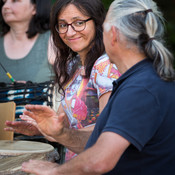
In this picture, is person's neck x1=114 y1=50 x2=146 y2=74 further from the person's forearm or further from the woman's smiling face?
the woman's smiling face

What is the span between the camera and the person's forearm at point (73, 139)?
153cm

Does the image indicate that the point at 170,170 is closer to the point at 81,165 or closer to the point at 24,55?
the point at 81,165

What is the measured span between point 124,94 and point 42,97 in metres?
1.36

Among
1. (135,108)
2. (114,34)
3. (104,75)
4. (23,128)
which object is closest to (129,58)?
(114,34)

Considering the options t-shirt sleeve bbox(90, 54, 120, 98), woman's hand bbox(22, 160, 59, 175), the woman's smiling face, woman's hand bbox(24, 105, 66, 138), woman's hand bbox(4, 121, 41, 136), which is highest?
the woman's smiling face

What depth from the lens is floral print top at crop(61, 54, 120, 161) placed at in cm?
158

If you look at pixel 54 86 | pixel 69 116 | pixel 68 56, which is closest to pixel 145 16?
pixel 69 116

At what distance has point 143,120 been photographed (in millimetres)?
1039

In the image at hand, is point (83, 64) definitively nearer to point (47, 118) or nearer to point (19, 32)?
point (47, 118)

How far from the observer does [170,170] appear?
1165mm

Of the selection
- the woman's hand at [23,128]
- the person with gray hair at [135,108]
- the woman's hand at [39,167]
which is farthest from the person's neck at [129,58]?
the woman's hand at [23,128]

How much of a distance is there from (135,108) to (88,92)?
2.39 feet

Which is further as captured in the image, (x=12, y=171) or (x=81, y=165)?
(x=12, y=171)

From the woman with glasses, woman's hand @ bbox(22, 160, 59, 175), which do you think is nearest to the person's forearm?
the woman with glasses
